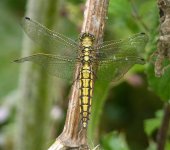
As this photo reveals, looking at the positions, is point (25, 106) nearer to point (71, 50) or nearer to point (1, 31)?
point (71, 50)

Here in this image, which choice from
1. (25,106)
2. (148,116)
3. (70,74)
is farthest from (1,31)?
(70,74)

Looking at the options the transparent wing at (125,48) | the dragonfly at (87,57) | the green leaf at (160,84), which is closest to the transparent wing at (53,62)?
the dragonfly at (87,57)

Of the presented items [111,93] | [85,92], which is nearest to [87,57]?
[85,92]

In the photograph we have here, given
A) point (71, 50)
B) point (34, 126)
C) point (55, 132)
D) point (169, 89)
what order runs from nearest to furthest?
point (169, 89)
point (71, 50)
point (34, 126)
point (55, 132)

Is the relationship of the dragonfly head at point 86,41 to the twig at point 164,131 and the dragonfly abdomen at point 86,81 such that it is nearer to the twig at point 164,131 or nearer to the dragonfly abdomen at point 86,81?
the dragonfly abdomen at point 86,81

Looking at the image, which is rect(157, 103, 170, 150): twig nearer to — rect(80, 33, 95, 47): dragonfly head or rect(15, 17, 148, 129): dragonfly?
rect(15, 17, 148, 129): dragonfly

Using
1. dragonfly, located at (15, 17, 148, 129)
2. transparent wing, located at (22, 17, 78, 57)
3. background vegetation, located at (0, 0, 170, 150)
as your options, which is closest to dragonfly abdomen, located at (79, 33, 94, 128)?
dragonfly, located at (15, 17, 148, 129)
